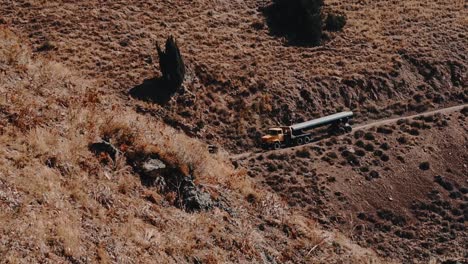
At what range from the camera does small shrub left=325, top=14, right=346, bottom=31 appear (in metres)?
45.3

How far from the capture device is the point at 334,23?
45281 mm

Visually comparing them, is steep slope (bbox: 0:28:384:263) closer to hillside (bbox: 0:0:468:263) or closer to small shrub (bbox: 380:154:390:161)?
hillside (bbox: 0:0:468:263)

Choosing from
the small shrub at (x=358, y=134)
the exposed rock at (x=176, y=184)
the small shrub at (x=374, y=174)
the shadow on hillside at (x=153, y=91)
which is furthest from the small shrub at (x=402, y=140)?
the exposed rock at (x=176, y=184)

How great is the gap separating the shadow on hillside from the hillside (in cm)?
62

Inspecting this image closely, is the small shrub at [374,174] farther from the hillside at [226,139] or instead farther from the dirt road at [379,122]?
the dirt road at [379,122]

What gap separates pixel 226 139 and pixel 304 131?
5263mm

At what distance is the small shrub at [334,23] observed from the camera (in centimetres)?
4534

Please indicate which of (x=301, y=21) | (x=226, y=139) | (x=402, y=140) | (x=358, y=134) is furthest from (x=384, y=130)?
(x=301, y=21)

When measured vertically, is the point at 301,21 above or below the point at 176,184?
below

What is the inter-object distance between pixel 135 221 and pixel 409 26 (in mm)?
39528

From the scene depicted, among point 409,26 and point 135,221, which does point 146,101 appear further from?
point 409,26

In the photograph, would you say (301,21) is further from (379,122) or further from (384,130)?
(384,130)

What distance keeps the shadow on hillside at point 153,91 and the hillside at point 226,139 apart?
0.62m

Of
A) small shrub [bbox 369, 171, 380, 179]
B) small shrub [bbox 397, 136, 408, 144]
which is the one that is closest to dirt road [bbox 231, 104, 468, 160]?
small shrub [bbox 397, 136, 408, 144]
